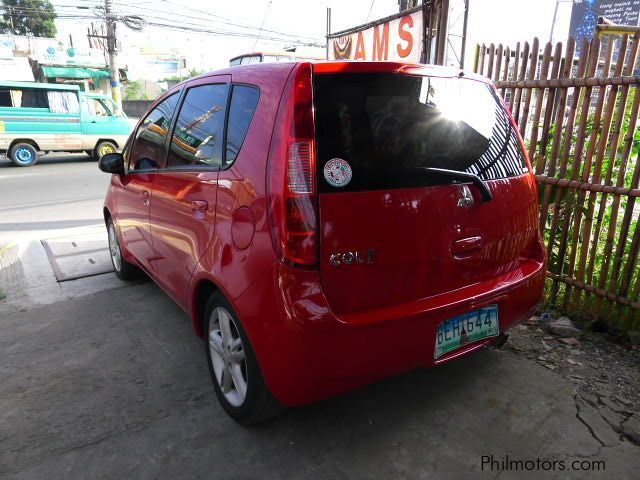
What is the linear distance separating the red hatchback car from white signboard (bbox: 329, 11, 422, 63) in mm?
2706

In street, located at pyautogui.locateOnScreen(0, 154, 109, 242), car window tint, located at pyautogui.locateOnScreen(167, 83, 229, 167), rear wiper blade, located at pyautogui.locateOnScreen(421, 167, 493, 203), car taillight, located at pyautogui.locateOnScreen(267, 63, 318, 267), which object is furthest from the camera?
street, located at pyautogui.locateOnScreen(0, 154, 109, 242)

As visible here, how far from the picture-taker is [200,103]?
255 cm

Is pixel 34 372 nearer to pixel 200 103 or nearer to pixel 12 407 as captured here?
pixel 12 407

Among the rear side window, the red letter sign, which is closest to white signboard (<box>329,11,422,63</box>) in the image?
the red letter sign

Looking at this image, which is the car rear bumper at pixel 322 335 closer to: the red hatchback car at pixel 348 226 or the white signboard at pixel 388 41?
the red hatchback car at pixel 348 226

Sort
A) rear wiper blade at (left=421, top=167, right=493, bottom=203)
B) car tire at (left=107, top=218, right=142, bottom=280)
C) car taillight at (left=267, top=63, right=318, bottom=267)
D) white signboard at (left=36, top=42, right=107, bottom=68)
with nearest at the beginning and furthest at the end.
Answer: car taillight at (left=267, top=63, right=318, bottom=267), rear wiper blade at (left=421, top=167, right=493, bottom=203), car tire at (left=107, top=218, right=142, bottom=280), white signboard at (left=36, top=42, right=107, bottom=68)

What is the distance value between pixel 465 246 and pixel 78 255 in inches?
168

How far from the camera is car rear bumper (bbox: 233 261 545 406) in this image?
174 cm

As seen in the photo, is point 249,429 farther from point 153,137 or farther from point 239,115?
point 153,137

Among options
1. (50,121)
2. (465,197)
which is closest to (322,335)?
(465,197)

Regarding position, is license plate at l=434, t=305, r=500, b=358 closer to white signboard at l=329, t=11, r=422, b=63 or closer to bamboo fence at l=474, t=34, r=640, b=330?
bamboo fence at l=474, t=34, r=640, b=330

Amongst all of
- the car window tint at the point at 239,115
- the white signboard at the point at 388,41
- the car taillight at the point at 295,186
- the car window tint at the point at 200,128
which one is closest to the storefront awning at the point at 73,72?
the white signboard at the point at 388,41

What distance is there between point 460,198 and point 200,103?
4.87 ft
